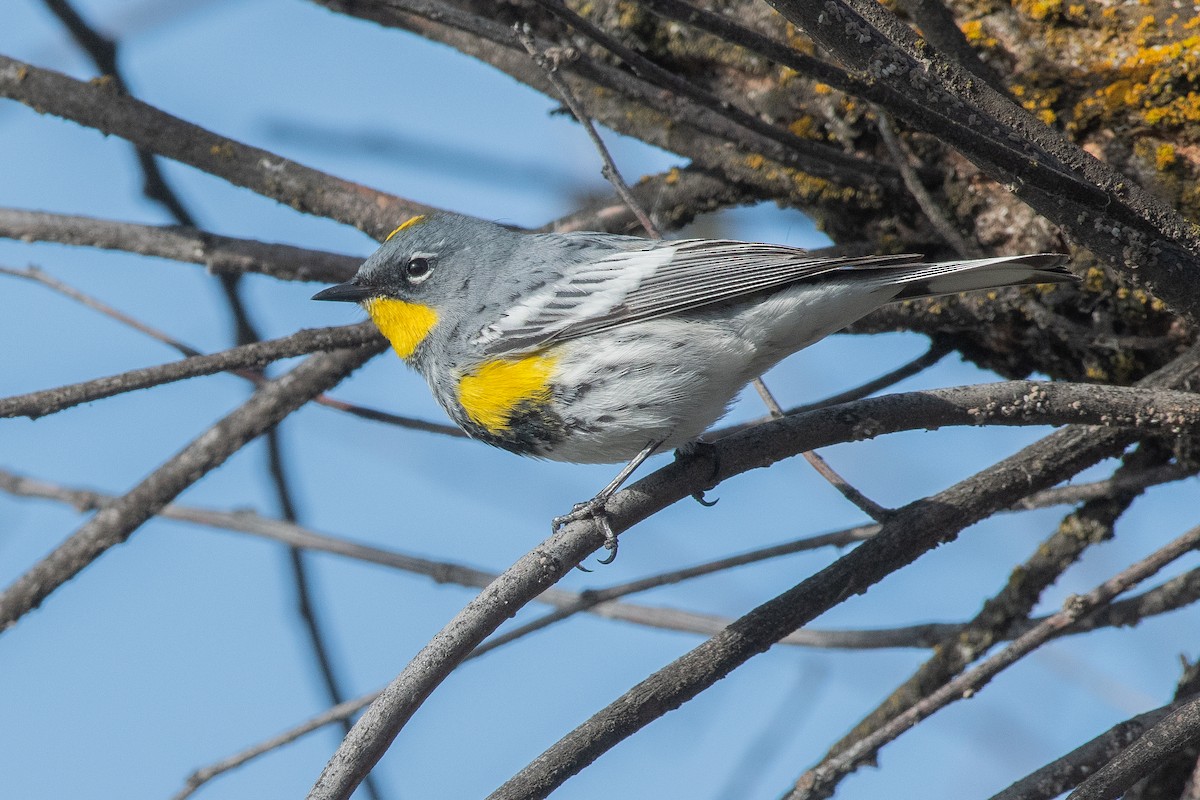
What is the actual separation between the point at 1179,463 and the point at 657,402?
64.9 inches

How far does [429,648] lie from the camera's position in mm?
2512

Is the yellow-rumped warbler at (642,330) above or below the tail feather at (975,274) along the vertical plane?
above

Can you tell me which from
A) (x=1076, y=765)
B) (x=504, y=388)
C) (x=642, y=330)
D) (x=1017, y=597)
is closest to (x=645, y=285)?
(x=642, y=330)

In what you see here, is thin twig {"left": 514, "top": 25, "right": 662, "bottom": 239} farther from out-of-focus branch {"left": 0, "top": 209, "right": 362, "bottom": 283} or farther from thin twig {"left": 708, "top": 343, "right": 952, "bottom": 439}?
out-of-focus branch {"left": 0, "top": 209, "right": 362, "bottom": 283}

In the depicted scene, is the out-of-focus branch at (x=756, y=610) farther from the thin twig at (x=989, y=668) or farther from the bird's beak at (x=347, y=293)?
the bird's beak at (x=347, y=293)

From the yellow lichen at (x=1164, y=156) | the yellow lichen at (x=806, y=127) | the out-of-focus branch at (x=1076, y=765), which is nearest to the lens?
the out-of-focus branch at (x=1076, y=765)

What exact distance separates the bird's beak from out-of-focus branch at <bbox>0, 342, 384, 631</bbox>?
0.19 meters

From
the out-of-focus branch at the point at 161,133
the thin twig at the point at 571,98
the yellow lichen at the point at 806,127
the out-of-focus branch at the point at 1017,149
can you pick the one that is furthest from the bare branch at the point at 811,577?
the out-of-focus branch at the point at 161,133

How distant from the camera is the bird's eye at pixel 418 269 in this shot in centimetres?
423

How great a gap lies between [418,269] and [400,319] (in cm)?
20

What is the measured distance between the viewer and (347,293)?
416 centimetres

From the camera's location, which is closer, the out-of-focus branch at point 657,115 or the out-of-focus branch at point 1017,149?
the out-of-focus branch at point 1017,149

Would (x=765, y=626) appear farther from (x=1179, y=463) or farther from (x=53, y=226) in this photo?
(x=53, y=226)

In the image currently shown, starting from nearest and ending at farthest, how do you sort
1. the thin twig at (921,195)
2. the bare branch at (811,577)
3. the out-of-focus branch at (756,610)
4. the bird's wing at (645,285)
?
the out-of-focus branch at (756,610) → the bare branch at (811,577) → the bird's wing at (645,285) → the thin twig at (921,195)
